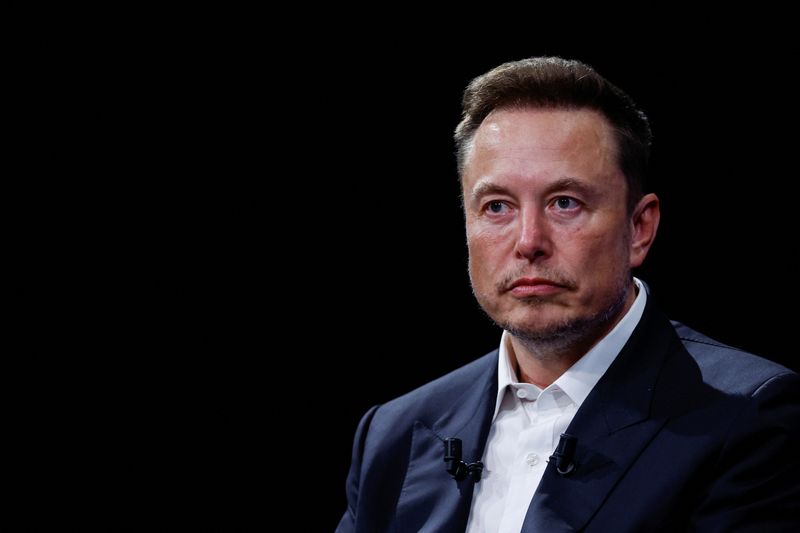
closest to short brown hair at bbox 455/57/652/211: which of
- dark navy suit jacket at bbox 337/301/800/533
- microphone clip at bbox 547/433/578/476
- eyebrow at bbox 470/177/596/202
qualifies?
eyebrow at bbox 470/177/596/202

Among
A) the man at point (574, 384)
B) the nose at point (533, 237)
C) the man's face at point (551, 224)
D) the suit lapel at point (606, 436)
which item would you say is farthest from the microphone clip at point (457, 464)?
the nose at point (533, 237)

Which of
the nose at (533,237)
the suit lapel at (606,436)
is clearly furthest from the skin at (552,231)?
the suit lapel at (606,436)

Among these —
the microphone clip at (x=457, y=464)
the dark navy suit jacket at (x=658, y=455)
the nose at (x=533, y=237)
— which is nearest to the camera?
the dark navy suit jacket at (x=658, y=455)

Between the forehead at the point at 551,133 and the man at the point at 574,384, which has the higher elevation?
the forehead at the point at 551,133

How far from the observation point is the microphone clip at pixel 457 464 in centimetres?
247

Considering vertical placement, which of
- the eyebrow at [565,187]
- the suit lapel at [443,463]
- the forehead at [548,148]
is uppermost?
the forehead at [548,148]

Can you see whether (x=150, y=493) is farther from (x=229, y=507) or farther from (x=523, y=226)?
(x=523, y=226)

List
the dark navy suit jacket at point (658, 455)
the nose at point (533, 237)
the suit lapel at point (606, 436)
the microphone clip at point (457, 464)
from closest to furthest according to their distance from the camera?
the dark navy suit jacket at point (658, 455) < the suit lapel at point (606, 436) < the nose at point (533, 237) < the microphone clip at point (457, 464)

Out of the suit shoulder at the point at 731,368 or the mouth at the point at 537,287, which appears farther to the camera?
the mouth at the point at 537,287

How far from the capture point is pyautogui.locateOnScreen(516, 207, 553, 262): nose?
2.37m

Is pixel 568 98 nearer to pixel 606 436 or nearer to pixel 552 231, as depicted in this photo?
pixel 552 231

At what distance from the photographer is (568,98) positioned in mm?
2512

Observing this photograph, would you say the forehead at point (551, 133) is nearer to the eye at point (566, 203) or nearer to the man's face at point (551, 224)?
the man's face at point (551, 224)

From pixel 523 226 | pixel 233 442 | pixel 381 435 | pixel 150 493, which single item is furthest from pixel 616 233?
pixel 150 493
